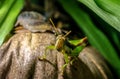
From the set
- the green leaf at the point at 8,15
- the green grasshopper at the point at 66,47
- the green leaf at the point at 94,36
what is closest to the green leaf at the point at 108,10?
the green grasshopper at the point at 66,47

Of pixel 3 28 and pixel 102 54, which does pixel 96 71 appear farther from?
pixel 3 28

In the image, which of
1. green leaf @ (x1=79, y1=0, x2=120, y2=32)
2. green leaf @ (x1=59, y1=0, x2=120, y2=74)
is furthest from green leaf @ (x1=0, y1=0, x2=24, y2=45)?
green leaf @ (x1=59, y1=0, x2=120, y2=74)

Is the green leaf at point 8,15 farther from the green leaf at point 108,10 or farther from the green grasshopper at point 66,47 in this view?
the green leaf at point 108,10

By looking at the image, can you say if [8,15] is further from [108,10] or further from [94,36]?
[94,36]

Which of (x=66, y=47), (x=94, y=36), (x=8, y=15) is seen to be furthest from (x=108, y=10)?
(x=94, y=36)

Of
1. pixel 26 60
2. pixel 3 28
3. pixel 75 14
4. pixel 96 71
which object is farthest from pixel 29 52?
pixel 75 14
